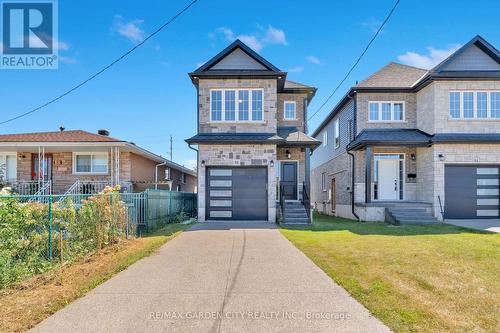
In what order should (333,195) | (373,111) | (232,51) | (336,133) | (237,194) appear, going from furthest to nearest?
(333,195) → (336,133) → (373,111) → (232,51) → (237,194)

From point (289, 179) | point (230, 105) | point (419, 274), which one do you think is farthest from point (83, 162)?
point (419, 274)

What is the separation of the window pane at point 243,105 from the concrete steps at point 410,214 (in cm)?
822

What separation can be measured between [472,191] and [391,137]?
4.59 m

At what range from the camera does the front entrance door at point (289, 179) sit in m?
17.7

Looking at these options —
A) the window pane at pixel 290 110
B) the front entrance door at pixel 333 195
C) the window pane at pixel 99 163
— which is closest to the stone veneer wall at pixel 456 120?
the window pane at pixel 290 110

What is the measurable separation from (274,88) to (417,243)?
371 inches

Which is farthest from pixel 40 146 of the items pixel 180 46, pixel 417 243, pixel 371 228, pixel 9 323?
pixel 417 243

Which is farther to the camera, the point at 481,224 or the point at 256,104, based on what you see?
the point at 256,104

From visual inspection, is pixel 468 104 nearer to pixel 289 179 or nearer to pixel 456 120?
pixel 456 120

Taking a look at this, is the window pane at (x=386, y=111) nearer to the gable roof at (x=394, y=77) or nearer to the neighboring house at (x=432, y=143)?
the neighboring house at (x=432, y=143)

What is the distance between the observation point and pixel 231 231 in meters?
12.4

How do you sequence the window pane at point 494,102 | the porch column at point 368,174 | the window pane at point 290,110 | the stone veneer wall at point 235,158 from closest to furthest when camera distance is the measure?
the stone veneer wall at point 235,158
the window pane at point 494,102
the porch column at point 368,174
the window pane at point 290,110

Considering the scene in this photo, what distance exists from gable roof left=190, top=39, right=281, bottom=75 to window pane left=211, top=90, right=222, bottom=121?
4.10 feet

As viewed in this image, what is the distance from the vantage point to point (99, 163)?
19031mm
